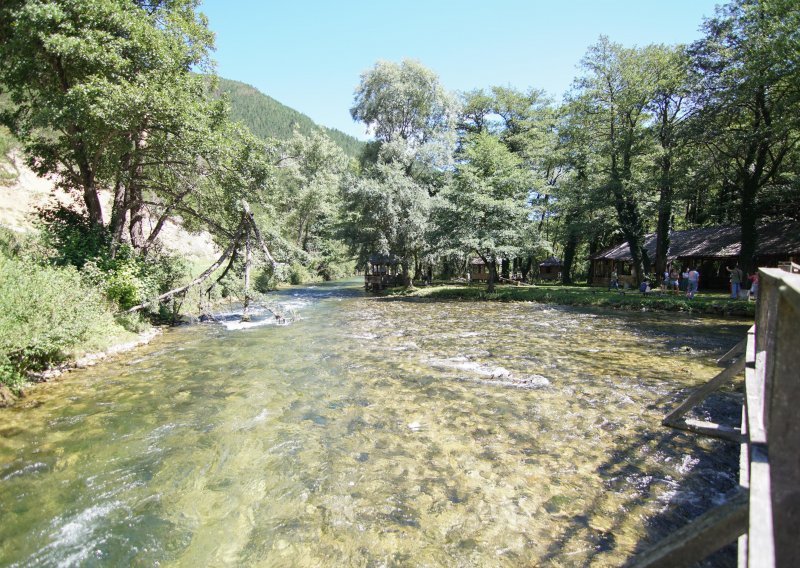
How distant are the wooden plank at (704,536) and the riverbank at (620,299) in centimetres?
2276

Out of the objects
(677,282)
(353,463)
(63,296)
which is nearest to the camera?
(353,463)

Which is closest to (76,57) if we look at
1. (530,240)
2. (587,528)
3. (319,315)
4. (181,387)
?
(181,387)

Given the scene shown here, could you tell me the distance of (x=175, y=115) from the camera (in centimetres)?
1320

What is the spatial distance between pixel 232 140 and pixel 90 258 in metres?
6.48

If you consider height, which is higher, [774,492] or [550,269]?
[550,269]

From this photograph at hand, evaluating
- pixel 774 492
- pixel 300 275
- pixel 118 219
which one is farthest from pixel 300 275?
pixel 774 492

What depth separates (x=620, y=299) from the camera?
78.3 feet

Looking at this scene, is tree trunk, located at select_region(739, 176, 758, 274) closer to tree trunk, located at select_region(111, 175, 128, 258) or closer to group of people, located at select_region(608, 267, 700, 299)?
group of people, located at select_region(608, 267, 700, 299)

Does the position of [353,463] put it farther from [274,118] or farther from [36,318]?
[274,118]

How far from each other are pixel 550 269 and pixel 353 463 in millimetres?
46258

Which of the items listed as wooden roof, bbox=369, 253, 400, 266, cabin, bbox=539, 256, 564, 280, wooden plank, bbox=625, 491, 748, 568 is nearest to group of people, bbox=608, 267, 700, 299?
cabin, bbox=539, 256, 564, 280

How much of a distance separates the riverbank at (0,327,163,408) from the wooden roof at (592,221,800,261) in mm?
36850

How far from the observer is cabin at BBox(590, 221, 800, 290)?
28109mm

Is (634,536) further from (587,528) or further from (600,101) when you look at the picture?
(600,101)
